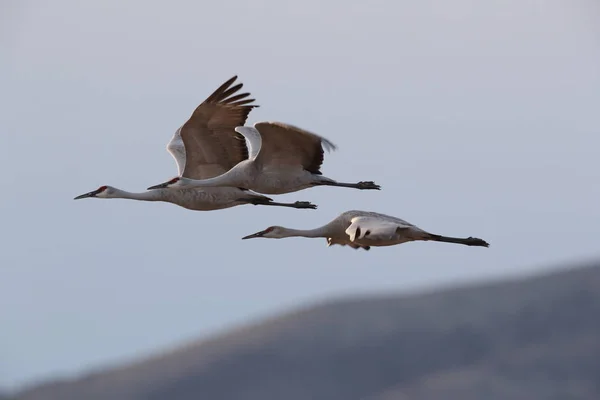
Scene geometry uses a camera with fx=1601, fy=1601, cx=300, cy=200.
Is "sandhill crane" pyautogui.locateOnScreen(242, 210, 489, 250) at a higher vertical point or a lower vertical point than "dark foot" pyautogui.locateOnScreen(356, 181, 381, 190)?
lower

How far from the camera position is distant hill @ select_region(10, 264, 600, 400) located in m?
95.4

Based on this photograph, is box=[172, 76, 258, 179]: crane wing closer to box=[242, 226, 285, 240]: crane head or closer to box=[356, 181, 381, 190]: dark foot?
box=[242, 226, 285, 240]: crane head

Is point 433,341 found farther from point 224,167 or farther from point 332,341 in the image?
point 224,167

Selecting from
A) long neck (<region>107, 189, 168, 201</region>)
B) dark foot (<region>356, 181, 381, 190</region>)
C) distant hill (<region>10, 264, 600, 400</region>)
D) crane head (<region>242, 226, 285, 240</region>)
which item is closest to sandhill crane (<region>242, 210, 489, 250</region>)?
crane head (<region>242, 226, 285, 240</region>)

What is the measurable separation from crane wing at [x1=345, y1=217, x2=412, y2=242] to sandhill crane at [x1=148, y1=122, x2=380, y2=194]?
168cm

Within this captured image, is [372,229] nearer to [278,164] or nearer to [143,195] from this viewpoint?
[278,164]

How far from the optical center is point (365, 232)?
57.7 ft

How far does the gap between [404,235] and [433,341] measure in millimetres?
84709

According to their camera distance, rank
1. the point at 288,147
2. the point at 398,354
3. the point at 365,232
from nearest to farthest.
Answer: the point at 365,232
the point at 288,147
the point at 398,354

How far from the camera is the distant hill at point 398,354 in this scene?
313 feet

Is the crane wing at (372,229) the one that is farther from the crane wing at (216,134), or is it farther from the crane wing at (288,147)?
the crane wing at (216,134)

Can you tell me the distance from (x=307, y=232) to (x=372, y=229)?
354cm

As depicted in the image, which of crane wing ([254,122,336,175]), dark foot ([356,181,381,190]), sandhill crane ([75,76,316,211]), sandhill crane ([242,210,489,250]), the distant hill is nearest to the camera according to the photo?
sandhill crane ([242,210,489,250])

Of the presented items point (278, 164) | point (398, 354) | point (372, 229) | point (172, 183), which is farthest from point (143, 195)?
point (398, 354)
